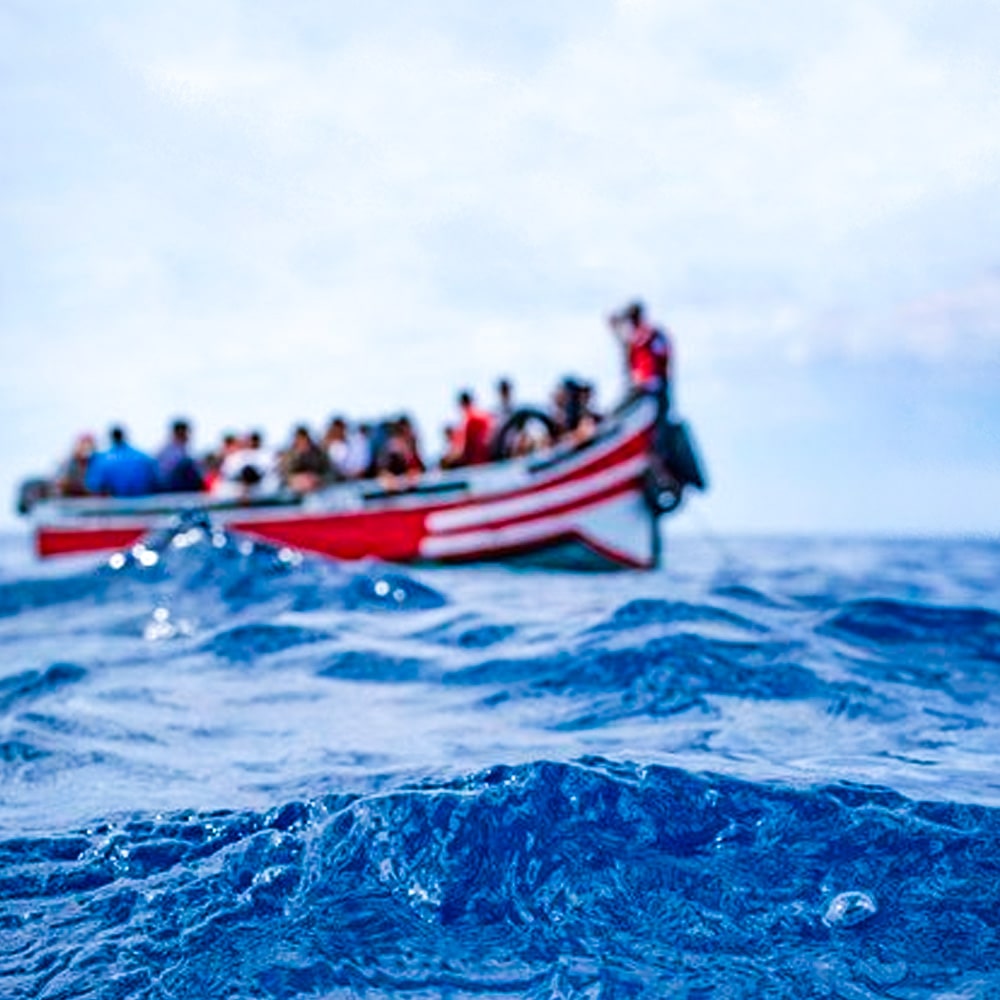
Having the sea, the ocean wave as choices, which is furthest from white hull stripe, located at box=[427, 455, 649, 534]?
the ocean wave

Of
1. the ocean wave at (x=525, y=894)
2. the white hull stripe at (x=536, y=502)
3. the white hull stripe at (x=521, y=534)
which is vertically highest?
the ocean wave at (x=525, y=894)

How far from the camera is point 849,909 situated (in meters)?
2.68

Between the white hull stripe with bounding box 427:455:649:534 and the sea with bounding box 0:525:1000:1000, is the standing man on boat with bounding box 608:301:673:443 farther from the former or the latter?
the sea with bounding box 0:525:1000:1000

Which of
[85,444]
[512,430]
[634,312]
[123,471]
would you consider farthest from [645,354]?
[85,444]

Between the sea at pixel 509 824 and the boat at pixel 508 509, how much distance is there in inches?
368

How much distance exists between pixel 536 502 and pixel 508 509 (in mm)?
417

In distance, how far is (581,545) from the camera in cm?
1673

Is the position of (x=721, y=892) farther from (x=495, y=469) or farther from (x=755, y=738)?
(x=495, y=469)

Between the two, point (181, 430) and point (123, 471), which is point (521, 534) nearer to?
point (181, 430)

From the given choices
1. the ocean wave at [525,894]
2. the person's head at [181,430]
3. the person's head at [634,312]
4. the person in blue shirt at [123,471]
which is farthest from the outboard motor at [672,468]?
the ocean wave at [525,894]

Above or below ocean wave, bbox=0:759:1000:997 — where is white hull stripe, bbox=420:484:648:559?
below

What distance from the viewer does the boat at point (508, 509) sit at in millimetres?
16188

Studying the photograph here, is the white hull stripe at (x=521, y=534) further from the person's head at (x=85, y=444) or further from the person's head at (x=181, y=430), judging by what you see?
the person's head at (x=85, y=444)

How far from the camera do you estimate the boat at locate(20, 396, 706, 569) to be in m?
16.2
